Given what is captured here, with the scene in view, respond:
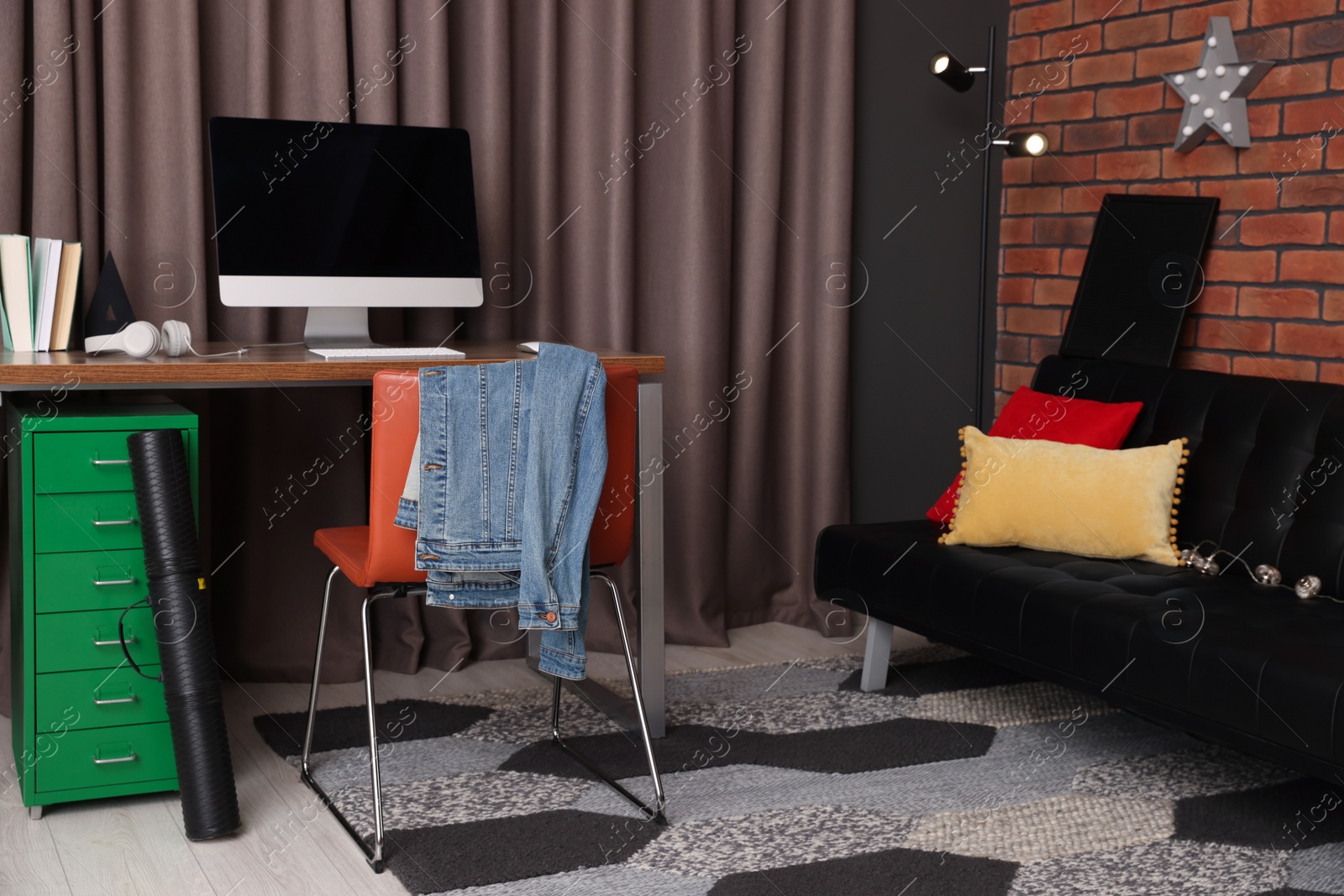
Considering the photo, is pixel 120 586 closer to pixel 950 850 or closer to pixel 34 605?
pixel 34 605

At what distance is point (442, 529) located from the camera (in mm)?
1898

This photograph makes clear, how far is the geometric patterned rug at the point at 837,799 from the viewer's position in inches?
73.4

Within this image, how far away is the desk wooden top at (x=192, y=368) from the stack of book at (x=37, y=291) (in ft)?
0.12

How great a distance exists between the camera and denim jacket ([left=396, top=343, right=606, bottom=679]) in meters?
1.89

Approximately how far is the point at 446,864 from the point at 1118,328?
206 cm

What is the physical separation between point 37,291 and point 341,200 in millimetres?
588

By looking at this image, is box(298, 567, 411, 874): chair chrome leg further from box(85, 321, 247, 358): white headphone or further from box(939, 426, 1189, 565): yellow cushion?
box(939, 426, 1189, 565): yellow cushion

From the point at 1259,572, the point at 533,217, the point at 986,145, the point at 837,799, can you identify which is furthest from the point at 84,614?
the point at 986,145

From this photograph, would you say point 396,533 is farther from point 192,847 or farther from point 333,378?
point 192,847

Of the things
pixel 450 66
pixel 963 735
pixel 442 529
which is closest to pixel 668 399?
pixel 450 66

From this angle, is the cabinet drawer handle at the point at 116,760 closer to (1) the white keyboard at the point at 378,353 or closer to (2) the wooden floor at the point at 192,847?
(2) the wooden floor at the point at 192,847

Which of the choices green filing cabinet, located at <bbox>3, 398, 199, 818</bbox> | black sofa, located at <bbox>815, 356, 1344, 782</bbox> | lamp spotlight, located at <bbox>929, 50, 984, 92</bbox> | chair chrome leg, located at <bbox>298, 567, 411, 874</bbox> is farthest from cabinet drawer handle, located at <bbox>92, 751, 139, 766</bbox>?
lamp spotlight, located at <bbox>929, 50, 984, 92</bbox>

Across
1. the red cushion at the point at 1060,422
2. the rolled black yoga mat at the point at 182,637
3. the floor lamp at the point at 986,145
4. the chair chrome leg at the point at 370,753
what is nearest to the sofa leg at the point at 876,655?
the red cushion at the point at 1060,422

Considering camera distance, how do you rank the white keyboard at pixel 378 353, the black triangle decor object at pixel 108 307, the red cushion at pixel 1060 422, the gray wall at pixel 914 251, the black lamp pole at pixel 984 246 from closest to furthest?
the white keyboard at pixel 378 353 → the black triangle decor object at pixel 108 307 → the red cushion at pixel 1060 422 → the black lamp pole at pixel 984 246 → the gray wall at pixel 914 251
